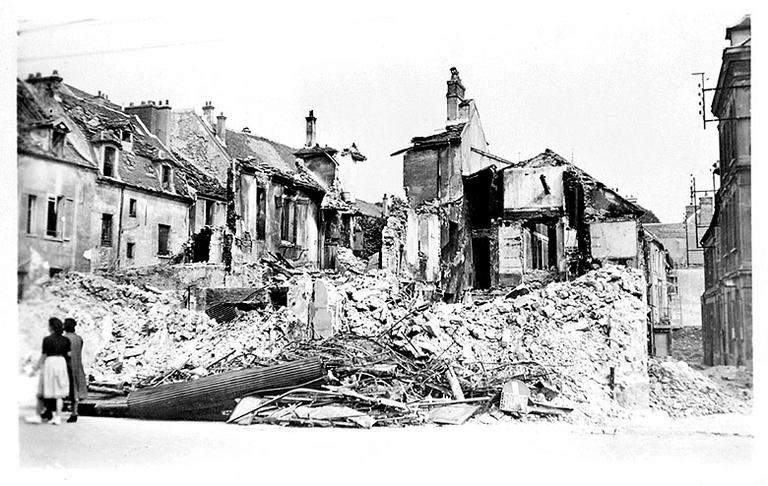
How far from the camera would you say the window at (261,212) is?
8461 mm

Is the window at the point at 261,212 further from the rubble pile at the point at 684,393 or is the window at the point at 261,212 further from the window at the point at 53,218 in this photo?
the rubble pile at the point at 684,393

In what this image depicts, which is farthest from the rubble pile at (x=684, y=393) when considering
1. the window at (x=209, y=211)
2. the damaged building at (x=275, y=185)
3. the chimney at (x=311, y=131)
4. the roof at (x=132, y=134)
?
the roof at (x=132, y=134)

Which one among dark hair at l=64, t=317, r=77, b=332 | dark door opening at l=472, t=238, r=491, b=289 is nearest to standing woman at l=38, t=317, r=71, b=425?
dark hair at l=64, t=317, r=77, b=332

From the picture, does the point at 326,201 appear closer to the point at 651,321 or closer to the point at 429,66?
the point at 429,66

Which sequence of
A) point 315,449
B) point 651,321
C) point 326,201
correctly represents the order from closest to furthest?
point 315,449, point 651,321, point 326,201

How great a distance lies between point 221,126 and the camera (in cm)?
777

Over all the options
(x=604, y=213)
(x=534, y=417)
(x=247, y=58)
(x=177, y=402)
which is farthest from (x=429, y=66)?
(x=177, y=402)

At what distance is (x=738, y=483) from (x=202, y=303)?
5305mm

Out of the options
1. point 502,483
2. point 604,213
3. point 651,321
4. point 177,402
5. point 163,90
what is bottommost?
point 502,483

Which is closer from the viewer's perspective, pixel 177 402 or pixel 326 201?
pixel 177 402

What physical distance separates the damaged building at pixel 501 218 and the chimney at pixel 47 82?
3.31 m

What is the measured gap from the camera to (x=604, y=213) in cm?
761

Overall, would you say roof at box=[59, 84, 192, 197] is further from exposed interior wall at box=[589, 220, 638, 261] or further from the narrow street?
exposed interior wall at box=[589, 220, 638, 261]

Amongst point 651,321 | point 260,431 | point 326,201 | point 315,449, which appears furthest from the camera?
point 326,201
